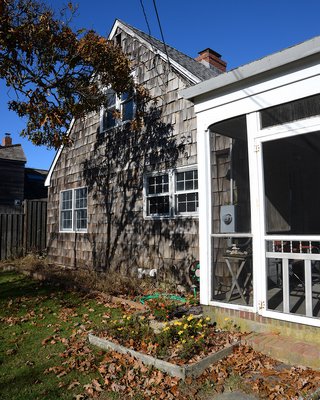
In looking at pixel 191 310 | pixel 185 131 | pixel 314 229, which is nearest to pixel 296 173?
pixel 314 229

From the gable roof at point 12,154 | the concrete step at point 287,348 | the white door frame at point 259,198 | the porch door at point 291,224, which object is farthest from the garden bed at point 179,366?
the gable roof at point 12,154

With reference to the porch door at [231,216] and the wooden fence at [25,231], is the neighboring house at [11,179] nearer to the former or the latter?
the wooden fence at [25,231]

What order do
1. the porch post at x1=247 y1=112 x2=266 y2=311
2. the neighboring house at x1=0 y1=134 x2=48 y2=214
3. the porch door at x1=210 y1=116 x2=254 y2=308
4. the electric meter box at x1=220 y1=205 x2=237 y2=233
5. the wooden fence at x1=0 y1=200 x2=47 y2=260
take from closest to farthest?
the porch post at x1=247 y1=112 x2=266 y2=311
the porch door at x1=210 y1=116 x2=254 y2=308
the electric meter box at x1=220 y1=205 x2=237 y2=233
the wooden fence at x1=0 y1=200 x2=47 y2=260
the neighboring house at x1=0 y1=134 x2=48 y2=214

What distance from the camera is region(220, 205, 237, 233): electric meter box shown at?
18.1ft

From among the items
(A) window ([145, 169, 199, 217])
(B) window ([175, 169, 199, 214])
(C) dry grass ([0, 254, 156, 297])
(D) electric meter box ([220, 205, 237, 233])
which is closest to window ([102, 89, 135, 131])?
(A) window ([145, 169, 199, 217])

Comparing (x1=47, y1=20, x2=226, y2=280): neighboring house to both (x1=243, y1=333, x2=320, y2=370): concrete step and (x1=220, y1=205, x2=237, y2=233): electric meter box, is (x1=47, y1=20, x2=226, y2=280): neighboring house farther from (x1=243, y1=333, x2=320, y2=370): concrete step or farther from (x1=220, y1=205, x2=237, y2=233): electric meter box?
(x1=243, y1=333, x2=320, y2=370): concrete step

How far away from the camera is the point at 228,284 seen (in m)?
5.51

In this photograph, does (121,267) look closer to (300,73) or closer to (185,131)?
(185,131)

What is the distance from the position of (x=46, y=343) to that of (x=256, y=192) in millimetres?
3907

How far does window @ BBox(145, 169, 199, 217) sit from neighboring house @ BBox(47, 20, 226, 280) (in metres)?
0.03

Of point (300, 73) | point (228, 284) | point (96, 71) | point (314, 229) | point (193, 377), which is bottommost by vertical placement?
point (193, 377)

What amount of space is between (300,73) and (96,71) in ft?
22.6

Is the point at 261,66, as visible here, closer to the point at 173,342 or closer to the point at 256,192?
the point at 256,192

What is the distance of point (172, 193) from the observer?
915cm
